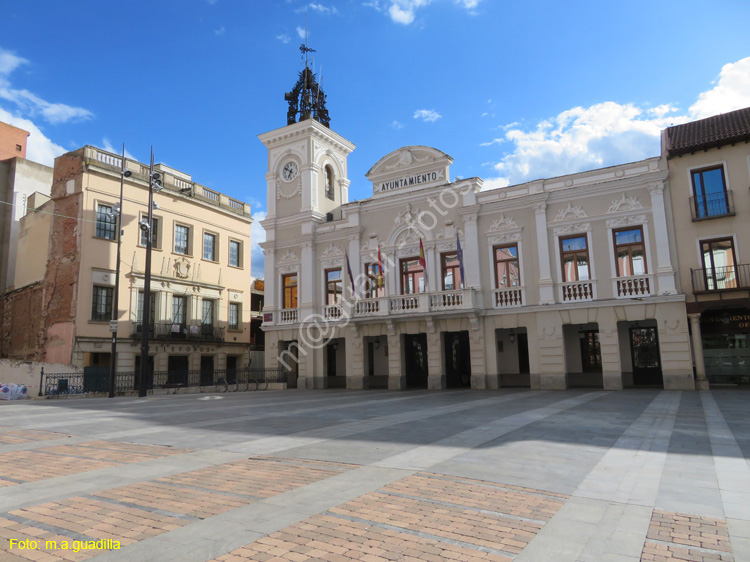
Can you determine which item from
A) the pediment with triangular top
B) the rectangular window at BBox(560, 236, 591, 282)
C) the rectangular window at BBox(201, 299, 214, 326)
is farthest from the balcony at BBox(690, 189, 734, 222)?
the rectangular window at BBox(201, 299, 214, 326)

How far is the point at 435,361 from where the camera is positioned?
25219 mm

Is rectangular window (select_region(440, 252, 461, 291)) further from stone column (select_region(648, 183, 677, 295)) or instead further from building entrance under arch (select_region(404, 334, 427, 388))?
stone column (select_region(648, 183, 677, 295))

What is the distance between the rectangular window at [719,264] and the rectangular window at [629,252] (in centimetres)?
224

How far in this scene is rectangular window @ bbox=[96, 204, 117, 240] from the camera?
28781mm

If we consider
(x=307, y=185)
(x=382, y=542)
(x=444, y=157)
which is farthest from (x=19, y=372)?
(x=382, y=542)

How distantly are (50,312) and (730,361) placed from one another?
3400 centimetres

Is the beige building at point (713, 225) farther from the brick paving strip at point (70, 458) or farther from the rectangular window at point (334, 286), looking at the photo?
the brick paving strip at point (70, 458)

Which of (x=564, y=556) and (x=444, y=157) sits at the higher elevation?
(x=444, y=157)

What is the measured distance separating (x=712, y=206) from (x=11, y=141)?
42653mm

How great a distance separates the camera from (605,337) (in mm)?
21812

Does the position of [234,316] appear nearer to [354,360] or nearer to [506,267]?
[354,360]

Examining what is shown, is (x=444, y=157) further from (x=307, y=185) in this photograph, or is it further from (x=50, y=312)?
(x=50, y=312)

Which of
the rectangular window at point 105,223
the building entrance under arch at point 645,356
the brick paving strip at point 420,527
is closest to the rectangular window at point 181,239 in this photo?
the rectangular window at point 105,223

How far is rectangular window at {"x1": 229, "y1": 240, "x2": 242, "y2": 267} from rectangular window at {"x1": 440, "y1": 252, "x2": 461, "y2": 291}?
58.9 ft
